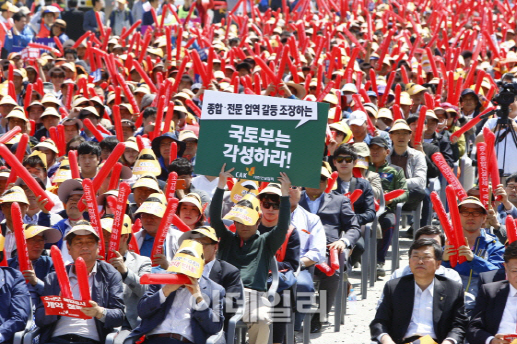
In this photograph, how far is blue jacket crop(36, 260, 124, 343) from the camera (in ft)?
20.4

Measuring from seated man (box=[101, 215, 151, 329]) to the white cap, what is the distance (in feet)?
14.3

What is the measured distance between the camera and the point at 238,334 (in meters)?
6.85

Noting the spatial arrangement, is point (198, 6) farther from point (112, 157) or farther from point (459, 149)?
point (112, 157)

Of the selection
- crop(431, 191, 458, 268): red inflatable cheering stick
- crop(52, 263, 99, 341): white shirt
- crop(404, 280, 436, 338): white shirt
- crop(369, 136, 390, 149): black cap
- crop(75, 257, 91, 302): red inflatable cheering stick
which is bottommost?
crop(52, 263, 99, 341): white shirt

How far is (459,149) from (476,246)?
15.8ft

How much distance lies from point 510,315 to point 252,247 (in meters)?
2.03

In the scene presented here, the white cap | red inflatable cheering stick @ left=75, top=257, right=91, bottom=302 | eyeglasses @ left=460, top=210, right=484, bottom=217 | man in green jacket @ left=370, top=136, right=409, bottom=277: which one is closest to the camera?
red inflatable cheering stick @ left=75, top=257, right=91, bottom=302

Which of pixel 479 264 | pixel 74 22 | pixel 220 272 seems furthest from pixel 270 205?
pixel 74 22

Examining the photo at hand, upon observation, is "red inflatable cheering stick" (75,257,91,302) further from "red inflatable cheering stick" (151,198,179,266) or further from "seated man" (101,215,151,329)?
"red inflatable cheering stick" (151,198,179,266)

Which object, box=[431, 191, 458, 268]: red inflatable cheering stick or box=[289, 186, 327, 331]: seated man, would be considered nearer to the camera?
box=[431, 191, 458, 268]: red inflatable cheering stick

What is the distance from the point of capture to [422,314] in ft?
20.1

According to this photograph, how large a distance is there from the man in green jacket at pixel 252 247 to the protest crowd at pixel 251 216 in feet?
0.04

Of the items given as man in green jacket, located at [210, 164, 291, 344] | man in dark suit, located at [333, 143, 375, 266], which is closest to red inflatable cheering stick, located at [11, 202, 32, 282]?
man in green jacket, located at [210, 164, 291, 344]

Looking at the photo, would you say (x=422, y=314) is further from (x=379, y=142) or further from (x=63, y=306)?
(x=379, y=142)
